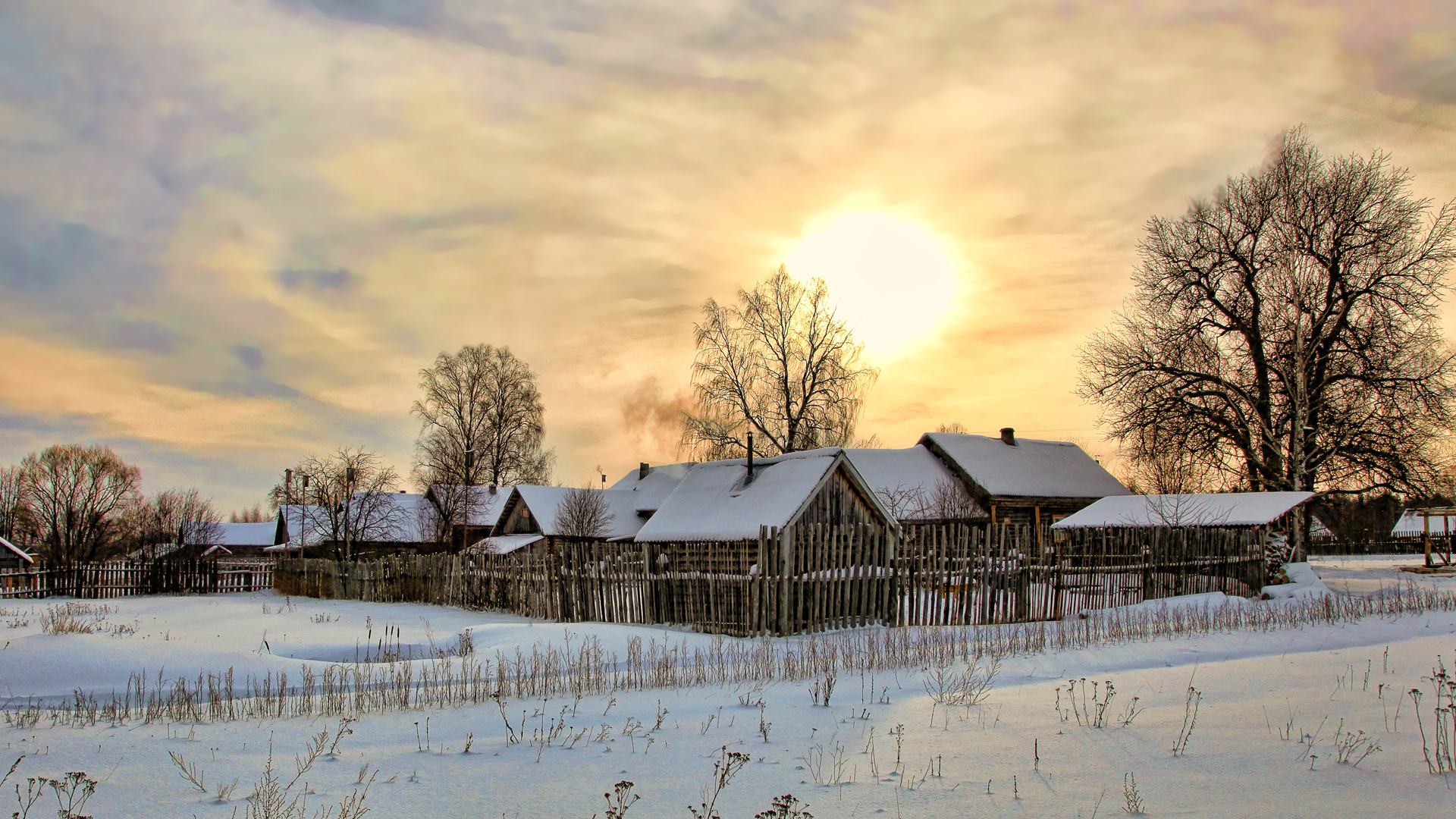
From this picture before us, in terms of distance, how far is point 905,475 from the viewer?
134 feet

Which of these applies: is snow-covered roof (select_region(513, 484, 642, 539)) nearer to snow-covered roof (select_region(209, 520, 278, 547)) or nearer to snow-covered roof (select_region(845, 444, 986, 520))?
snow-covered roof (select_region(845, 444, 986, 520))

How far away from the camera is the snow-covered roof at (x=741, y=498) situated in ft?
57.5

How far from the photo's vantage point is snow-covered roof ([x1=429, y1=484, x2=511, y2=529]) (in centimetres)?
5831

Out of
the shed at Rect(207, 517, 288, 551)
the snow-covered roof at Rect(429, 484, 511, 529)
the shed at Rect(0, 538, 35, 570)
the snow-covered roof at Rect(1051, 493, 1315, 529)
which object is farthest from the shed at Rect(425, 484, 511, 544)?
the snow-covered roof at Rect(1051, 493, 1315, 529)

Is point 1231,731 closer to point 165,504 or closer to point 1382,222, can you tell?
point 1382,222

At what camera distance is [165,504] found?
271 ft

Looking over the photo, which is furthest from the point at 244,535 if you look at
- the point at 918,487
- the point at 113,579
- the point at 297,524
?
the point at 918,487

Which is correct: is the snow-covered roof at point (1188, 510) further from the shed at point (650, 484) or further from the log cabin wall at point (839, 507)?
the shed at point (650, 484)

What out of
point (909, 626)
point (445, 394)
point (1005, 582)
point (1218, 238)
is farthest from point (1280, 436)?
point (445, 394)

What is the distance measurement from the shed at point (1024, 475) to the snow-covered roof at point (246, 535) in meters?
69.7

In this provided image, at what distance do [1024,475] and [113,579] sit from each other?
116ft

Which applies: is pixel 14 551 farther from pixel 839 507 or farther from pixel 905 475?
pixel 905 475

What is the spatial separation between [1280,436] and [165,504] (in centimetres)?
8457

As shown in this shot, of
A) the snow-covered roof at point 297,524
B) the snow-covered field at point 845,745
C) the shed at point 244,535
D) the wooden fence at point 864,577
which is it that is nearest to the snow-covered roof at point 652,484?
the snow-covered roof at point 297,524
